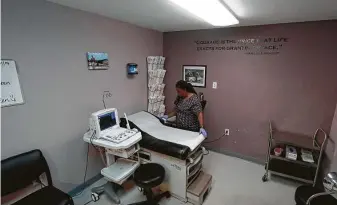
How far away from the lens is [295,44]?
8.20 feet

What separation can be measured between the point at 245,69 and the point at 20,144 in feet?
10.2

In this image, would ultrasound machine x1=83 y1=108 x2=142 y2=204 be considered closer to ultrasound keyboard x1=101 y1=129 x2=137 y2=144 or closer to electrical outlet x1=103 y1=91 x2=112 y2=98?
ultrasound keyboard x1=101 y1=129 x2=137 y2=144

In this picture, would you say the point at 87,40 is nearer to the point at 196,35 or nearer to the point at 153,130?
the point at 153,130

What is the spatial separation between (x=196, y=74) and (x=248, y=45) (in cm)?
99

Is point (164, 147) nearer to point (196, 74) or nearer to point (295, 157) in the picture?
point (196, 74)

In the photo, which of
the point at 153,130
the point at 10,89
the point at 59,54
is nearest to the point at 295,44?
the point at 153,130

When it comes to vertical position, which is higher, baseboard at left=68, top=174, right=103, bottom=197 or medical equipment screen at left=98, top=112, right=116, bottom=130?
medical equipment screen at left=98, top=112, right=116, bottom=130

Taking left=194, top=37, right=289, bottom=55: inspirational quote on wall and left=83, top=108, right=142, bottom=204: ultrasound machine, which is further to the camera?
left=194, top=37, right=289, bottom=55: inspirational quote on wall

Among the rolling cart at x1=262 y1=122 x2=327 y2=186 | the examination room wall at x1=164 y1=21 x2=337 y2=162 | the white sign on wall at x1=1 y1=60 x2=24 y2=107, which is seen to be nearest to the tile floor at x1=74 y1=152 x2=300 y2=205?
the rolling cart at x1=262 y1=122 x2=327 y2=186

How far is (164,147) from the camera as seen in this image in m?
2.11

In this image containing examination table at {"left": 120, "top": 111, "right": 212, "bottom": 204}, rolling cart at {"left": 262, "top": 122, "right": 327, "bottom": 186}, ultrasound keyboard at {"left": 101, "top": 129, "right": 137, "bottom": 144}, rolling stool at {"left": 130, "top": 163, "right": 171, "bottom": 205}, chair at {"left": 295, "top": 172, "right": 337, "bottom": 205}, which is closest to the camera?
chair at {"left": 295, "top": 172, "right": 337, "bottom": 205}

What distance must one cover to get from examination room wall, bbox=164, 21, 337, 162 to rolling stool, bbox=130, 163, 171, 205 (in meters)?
1.67

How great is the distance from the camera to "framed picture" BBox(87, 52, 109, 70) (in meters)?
2.27

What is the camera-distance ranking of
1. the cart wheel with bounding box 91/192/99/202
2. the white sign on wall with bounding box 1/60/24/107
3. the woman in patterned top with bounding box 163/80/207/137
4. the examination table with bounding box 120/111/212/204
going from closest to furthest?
the white sign on wall with bounding box 1/60/24/107, the examination table with bounding box 120/111/212/204, the cart wheel with bounding box 91/192/99/202, the woman in patterned top with bounding box 163/80/207/137
